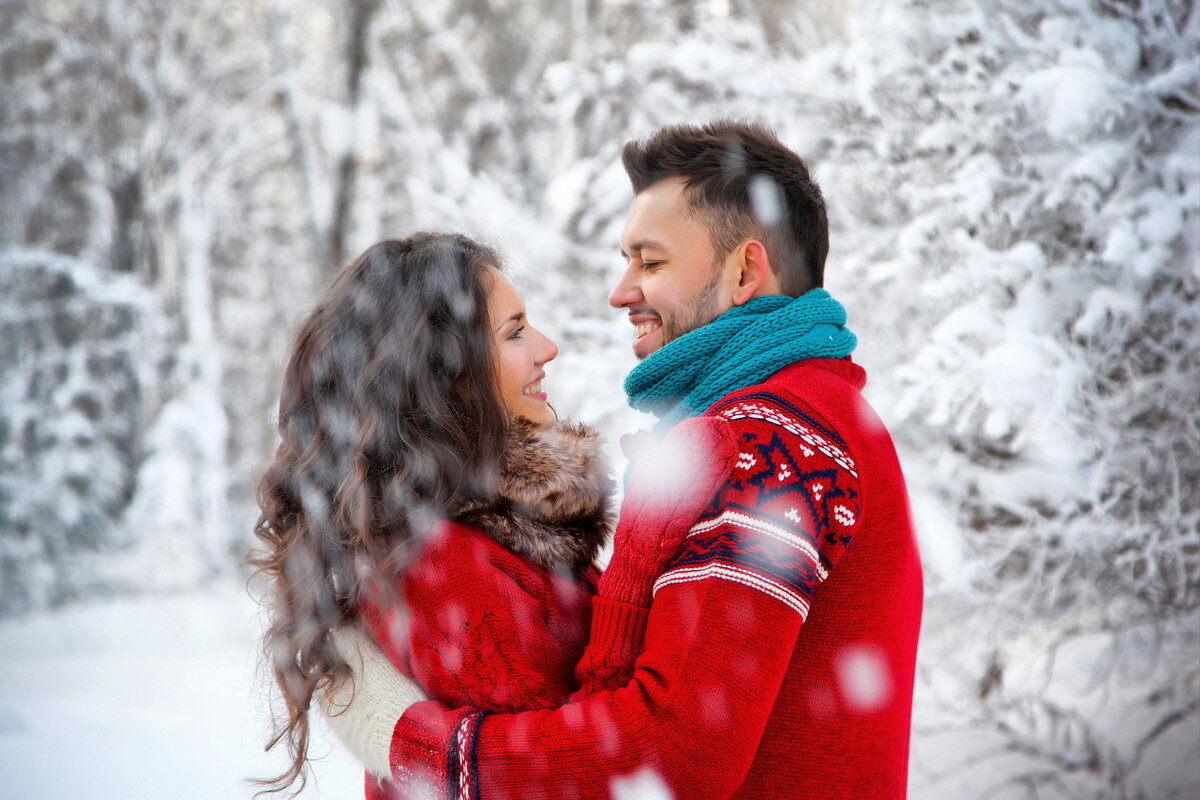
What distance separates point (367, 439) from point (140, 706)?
19.7ft

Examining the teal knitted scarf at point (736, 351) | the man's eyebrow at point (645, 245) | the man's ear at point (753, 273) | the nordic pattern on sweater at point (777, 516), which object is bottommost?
the nordic pattern on sweater at point (777, 516)

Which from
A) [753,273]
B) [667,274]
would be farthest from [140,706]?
[753,273]

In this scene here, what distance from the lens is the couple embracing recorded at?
1.37 m

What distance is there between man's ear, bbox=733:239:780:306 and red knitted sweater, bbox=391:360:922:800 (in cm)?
26

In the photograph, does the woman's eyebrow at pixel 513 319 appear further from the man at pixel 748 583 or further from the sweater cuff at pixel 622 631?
the sweater cuff at pixel 622 631

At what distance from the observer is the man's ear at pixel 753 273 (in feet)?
6.17

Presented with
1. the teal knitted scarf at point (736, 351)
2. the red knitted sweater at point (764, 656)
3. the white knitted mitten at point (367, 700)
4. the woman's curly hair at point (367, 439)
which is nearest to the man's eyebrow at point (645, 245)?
the teal knitted scarf at point (736, 351)

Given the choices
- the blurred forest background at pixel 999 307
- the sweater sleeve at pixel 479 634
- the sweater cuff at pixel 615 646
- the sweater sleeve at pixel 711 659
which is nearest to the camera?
the sweater sleeve at pixel 711 659

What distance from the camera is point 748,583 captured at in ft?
4.43

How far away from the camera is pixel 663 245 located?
1.99m

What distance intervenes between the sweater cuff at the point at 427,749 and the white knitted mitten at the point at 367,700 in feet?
0.11

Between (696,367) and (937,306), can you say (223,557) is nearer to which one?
(937,306)

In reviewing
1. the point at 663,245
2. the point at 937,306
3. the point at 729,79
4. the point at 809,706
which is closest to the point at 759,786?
the point at 809,706

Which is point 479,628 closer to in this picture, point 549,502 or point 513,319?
point 549,502
